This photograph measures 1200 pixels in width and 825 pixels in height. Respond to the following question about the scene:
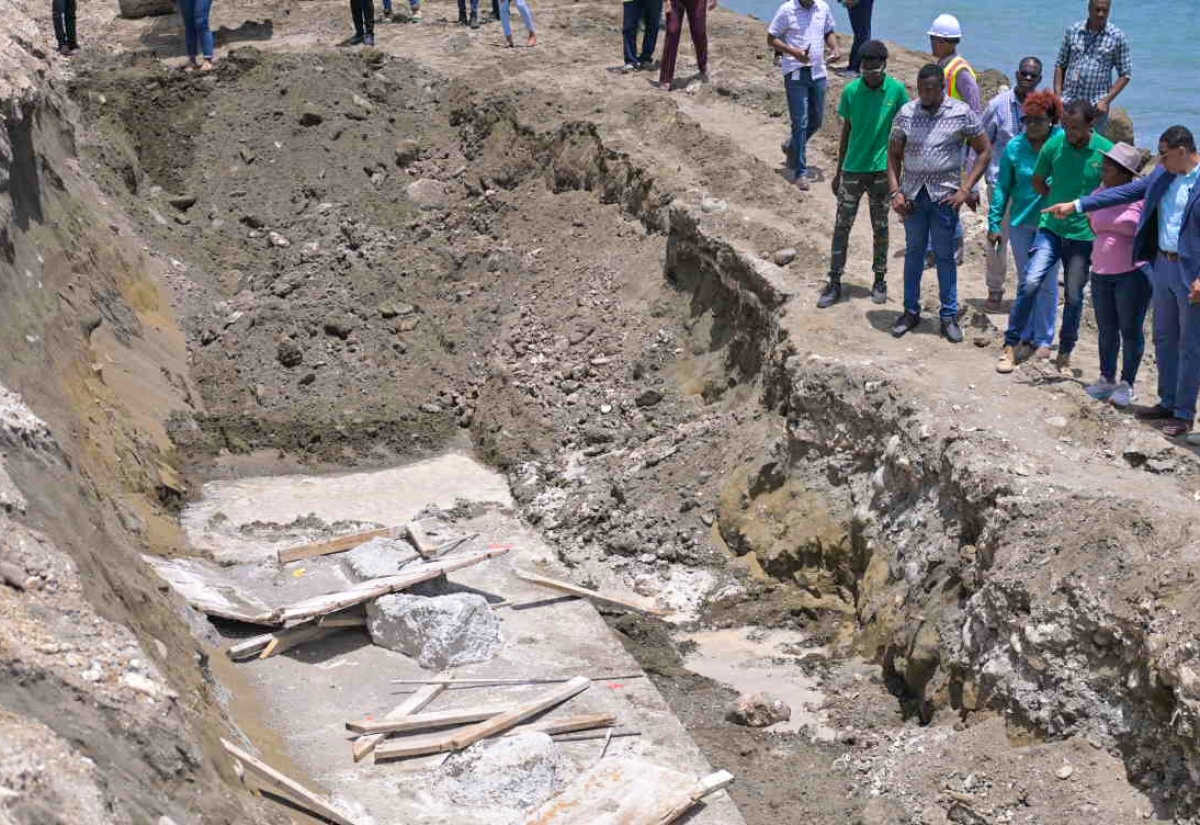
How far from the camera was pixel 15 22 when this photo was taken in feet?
49.5

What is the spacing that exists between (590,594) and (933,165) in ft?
12.8

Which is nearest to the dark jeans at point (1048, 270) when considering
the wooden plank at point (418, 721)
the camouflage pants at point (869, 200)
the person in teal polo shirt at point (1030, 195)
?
the person in teal polo shirt at point (1030, 195)

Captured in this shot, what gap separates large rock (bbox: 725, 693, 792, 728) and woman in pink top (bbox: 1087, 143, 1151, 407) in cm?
302

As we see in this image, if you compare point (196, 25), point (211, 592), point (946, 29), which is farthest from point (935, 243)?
point (196, 25)

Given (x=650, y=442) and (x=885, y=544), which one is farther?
(x=650, y=442)

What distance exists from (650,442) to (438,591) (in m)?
2.90

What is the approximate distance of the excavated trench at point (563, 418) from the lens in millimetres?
7812

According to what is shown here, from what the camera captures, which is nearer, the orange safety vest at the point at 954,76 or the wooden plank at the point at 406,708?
the wooden plank at the point at 406,708

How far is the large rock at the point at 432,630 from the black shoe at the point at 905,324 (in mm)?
3744

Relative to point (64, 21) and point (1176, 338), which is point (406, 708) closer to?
point (1176, 338)

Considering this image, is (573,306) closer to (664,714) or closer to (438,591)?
(438,591)

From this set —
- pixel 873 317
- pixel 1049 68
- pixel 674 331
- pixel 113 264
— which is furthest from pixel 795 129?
pixel 1049 68

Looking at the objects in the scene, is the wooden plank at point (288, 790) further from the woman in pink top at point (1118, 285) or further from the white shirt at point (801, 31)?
the white shirt at point (801, 31)

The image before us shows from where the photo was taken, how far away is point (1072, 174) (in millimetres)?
9875
